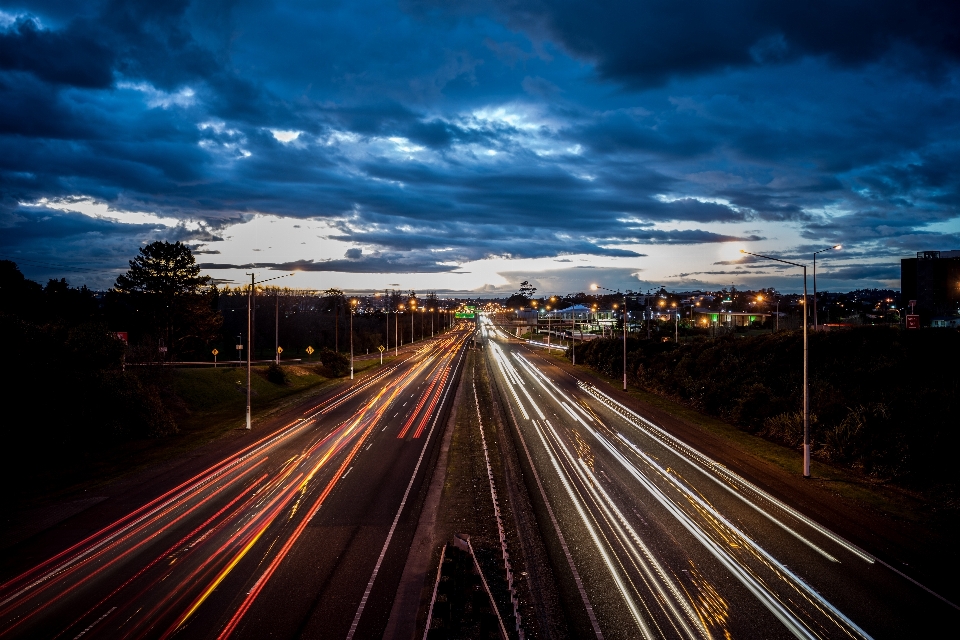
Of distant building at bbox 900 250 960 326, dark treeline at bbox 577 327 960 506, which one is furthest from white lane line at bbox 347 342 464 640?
distant building at bbox 900 250 960 326

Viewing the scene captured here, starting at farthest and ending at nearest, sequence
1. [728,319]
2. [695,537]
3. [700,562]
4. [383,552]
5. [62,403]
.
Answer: [728,319]
[62,403]
[695,537]
[383,552]
[700,562]

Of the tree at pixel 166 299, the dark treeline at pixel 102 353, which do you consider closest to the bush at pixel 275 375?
the dark treeline at pixel 102 353

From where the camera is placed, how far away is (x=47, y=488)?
63.8 feet

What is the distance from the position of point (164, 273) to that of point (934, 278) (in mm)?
129726

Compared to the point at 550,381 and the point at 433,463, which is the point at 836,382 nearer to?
the point at 433,463

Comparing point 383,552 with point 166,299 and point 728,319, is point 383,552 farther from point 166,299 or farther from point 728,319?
point 728,319

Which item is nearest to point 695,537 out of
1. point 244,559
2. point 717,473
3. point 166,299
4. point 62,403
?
point 717,473

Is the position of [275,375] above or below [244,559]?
above

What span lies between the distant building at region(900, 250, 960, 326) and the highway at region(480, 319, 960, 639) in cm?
10843

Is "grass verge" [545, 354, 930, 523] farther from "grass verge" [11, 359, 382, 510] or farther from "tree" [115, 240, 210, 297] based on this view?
"tree" [115, 240, 210, 297]

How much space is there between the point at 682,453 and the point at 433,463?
10.8m

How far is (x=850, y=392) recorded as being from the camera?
85.8ft

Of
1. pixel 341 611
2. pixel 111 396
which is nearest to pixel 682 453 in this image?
pixel 341 611

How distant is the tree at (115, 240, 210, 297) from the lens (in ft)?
194
